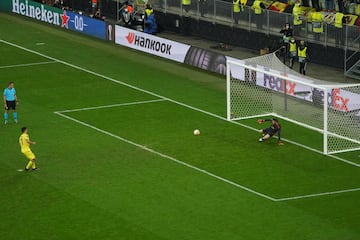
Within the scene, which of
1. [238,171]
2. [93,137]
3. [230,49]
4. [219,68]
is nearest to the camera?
[238,171]

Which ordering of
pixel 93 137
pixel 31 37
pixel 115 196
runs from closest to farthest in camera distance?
1. pixel 115 196
2. pixel 93 137
3. pixel 31 37

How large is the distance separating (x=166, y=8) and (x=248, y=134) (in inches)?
841

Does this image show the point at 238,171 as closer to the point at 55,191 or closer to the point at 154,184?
the point at 154,184

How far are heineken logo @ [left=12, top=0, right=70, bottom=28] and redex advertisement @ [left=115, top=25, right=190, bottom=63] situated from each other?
5.49 meters

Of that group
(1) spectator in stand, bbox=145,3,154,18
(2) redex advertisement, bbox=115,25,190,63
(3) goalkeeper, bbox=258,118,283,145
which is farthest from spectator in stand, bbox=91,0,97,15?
(3) goalkeeper, bbox=258,118,283,145

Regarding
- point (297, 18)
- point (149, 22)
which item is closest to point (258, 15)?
point (297, 18)

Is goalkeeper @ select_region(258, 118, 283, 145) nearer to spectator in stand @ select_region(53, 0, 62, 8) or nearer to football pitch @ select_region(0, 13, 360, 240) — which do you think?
football pitch @ select_region(0, 13, 360, 240)

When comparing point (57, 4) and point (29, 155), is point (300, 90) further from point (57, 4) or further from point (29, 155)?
point (57, 4)

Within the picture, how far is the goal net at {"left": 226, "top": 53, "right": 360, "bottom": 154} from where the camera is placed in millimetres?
42500

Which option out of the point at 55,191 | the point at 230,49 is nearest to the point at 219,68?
the point at 230,49

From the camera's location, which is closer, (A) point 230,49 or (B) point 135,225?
(B) point 135,225

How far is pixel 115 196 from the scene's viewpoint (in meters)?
38.1

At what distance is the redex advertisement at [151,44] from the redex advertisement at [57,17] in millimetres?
2003

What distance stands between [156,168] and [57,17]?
1101 inches
